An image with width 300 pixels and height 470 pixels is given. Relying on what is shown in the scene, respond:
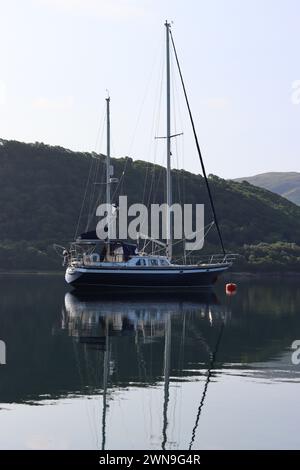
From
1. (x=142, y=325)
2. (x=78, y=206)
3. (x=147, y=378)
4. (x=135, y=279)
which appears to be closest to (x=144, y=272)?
(x=135, y=279)

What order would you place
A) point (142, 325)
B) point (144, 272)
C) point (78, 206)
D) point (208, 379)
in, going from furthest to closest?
point (78, 206), point (144, 272), point (142, 325), point (208, 379)

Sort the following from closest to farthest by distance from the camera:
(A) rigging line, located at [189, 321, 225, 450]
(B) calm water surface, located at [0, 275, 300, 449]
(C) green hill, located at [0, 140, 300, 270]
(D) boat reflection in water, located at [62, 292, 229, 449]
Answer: (B) calm water surface, located at [0, 275, 300, 449]
(A) rigging line, located at [189, 321, 225, 450]
(D) boat reflection in water, located at [62, 292, 229, 449]
(C) green hill, located at [0, 140, 300, 270]

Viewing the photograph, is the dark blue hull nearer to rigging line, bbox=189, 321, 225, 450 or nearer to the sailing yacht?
the sailing yacht

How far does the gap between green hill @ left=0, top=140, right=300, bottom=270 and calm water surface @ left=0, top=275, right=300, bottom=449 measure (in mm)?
52783

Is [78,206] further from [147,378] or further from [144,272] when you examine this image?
[147,378]

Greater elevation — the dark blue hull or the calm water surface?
the dark blue hull

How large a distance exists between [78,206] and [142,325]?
239 feet

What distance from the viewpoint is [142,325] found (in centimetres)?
4203

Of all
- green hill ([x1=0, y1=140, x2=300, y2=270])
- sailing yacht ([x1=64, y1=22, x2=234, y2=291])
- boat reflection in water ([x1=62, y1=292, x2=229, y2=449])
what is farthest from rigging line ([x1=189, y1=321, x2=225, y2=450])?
green hill ([x1=0, y1=140, x2=300, y2=270])

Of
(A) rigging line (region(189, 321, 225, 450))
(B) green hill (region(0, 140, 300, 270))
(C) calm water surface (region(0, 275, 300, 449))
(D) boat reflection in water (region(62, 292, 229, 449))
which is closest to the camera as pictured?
(C) calm water surface (region(0, 275, 300, 449))

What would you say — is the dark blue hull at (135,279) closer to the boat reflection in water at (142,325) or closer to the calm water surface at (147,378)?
the boat reflection in water at (142,325)

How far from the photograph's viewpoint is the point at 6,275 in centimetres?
8638

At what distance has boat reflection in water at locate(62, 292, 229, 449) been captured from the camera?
28547 millimetres

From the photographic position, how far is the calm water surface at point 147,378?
20.1 meters
